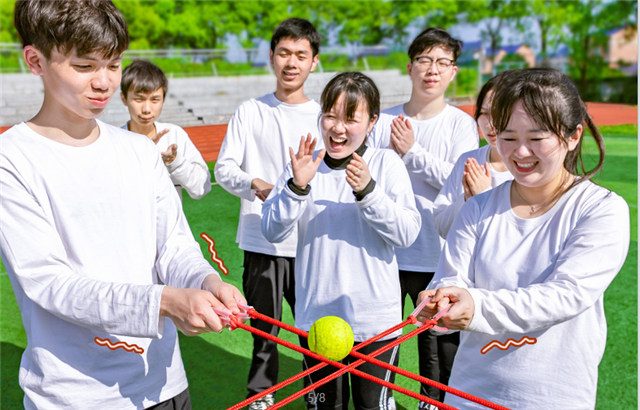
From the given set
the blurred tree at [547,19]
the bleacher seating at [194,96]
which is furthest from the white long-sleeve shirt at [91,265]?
the blurred tree at [547,19]

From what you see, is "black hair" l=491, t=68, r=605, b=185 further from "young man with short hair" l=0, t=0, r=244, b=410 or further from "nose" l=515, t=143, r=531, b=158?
"young man with short hair" l=0, t=0, r=244, b=410

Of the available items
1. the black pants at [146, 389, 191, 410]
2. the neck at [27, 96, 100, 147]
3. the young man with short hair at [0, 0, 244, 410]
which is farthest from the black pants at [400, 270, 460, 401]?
the neck at [27, 96, 100, 147]

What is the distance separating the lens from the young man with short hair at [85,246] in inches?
61.9

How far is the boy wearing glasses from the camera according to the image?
3.10 metres

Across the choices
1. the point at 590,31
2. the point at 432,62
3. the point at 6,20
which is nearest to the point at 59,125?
the point at 432,62

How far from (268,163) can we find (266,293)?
0.71 metres

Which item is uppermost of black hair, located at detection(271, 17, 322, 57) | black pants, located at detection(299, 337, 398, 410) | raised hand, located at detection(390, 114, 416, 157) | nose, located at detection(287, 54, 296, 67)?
black hair, located at detection(271, 17, 322, 57)

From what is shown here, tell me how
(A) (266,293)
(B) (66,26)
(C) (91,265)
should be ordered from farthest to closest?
1. (A) (266,293)
2. (C) (91,265)
3. (B) (66,26)

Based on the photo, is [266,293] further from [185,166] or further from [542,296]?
[542,296]

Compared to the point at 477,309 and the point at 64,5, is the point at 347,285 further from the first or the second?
the point at 64,5

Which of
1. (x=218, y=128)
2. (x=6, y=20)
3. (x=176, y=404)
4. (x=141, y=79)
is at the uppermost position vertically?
(x=6, y=20)

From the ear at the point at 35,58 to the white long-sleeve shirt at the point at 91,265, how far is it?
166 mm

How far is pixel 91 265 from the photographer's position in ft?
5.55

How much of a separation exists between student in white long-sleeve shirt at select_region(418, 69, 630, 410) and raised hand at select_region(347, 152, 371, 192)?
0.63m
